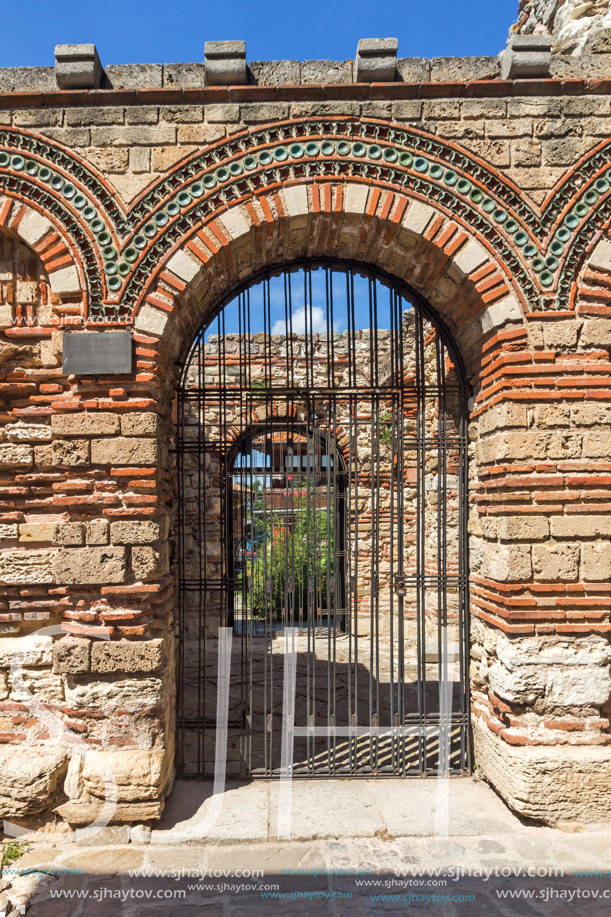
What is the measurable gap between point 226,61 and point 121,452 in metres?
2.34

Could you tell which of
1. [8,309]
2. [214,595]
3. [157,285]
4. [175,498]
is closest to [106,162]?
[157,285]

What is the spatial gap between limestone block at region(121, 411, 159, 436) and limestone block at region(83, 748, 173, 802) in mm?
1764

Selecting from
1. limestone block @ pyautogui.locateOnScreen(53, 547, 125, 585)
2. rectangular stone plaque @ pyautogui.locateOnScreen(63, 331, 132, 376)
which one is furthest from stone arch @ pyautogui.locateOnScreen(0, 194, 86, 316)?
limestone block @ pyautogui.locateOnScreen(53, 547, 125, 585)

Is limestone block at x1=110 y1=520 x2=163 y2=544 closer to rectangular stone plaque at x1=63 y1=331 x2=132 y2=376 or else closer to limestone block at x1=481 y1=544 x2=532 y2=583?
rectangular stone plaque at x1=63 y1=331 x2=132 y2=376

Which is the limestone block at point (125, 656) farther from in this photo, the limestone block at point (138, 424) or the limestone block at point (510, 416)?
the limestone block at point (510, 416)

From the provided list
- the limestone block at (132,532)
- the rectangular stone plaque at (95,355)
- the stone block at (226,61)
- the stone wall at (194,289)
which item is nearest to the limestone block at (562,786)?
the stone wall at (194,289)

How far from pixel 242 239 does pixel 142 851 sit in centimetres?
342

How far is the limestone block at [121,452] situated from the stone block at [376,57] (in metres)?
2.50

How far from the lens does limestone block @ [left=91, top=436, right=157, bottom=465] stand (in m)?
3.31

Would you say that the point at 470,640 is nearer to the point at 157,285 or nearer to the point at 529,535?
the point at 529,535

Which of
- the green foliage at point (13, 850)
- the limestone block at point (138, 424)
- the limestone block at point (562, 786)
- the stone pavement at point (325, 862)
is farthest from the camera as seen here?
the limestone block at point (138, 424)

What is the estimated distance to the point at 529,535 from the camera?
131 inches

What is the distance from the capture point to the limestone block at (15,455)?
3471 millimetres

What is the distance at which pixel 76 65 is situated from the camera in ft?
11.2
